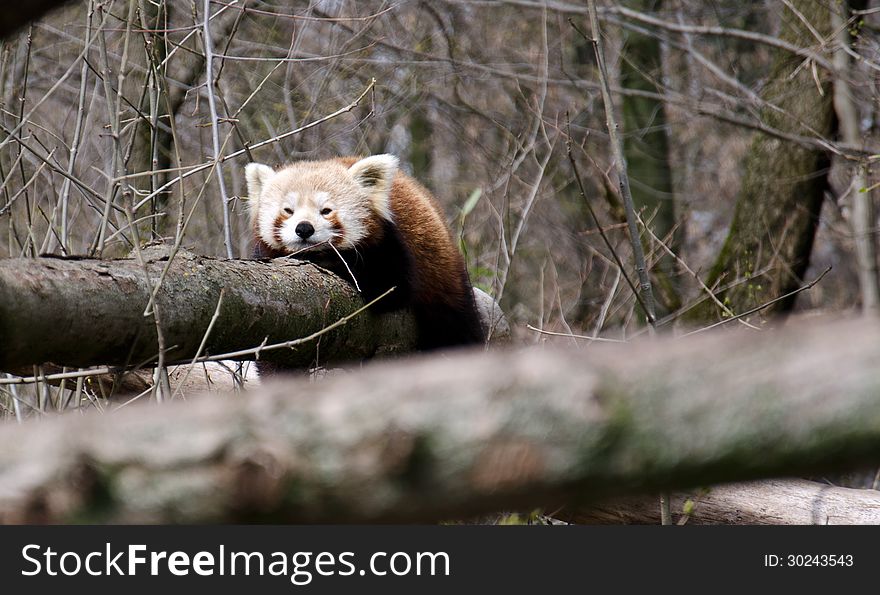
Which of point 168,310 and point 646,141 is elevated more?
point 646,141

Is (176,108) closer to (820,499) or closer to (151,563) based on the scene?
(820,499)

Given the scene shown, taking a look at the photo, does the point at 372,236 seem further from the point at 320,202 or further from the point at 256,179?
the point at 256,179

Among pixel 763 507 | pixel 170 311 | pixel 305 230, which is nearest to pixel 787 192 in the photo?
pixel 763 507

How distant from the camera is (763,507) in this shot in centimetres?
390

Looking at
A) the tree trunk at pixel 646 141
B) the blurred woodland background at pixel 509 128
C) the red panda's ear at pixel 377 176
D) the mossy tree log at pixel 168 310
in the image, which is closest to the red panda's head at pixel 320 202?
the red panda's ear at pixel 377 176

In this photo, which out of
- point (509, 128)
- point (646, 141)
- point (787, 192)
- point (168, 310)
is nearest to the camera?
point (168, 310)

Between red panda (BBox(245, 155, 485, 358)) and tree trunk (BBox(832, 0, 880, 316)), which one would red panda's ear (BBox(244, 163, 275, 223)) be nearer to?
red panda (BBox(245, 155, 485, 358))

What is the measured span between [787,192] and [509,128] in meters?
3.55

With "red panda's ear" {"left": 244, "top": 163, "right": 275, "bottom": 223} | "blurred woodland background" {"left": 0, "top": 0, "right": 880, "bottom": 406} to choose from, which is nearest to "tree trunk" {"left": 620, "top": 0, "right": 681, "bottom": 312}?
"blurred woodland background" {"left": 0, "top": 0, "right": 880, "bottom": 406}

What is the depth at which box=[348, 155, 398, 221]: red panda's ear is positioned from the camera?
508cm

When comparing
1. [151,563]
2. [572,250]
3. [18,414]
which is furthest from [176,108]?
[151,563]

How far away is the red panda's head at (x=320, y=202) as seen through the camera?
15.4 feet

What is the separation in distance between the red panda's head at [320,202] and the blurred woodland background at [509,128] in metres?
0.26

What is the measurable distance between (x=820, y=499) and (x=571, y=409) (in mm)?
3184
